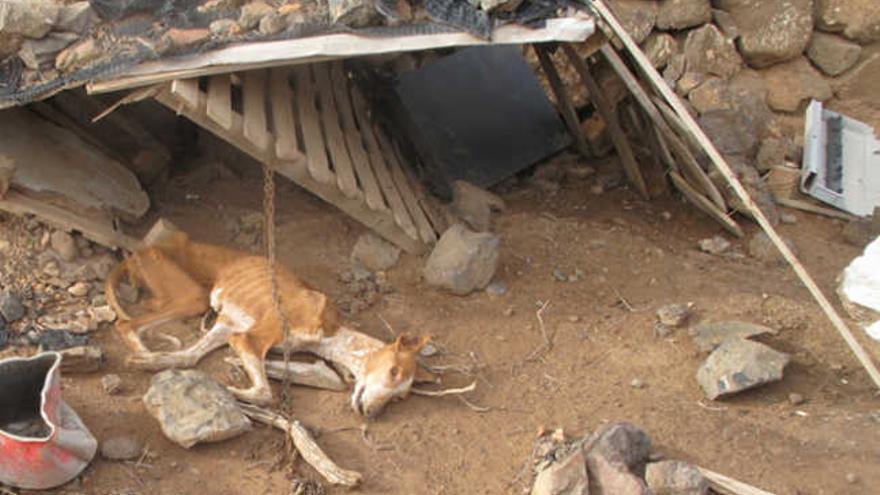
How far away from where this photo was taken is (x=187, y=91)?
523 cm

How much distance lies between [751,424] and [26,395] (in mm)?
3483

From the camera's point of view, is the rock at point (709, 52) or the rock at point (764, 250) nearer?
the rock at point (764, 250)

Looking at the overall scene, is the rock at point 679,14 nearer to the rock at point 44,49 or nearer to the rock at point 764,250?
the rock at point 764,250

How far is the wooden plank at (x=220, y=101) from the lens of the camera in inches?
210

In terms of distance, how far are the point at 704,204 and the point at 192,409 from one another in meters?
3.83

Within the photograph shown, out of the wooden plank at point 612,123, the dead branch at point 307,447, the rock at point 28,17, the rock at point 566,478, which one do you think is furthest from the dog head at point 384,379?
the wooden plank at point 612,123

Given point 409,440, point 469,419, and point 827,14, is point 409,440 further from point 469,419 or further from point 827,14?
point 827,14

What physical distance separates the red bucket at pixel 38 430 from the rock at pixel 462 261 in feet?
7.31

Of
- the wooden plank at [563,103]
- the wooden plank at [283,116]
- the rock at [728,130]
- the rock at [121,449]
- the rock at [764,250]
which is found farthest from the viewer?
the wooden plank at [563,103]

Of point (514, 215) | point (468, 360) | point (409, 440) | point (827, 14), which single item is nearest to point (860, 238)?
point (827, 14)

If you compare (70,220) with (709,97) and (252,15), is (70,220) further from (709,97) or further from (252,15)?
(709,97)

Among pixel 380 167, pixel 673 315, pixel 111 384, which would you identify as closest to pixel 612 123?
pixel 380 167

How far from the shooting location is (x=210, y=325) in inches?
229

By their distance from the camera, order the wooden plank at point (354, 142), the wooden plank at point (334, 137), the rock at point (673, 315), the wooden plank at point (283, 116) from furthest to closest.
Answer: the wooden plank at point (354, 142)
the wooden plank at point (334, 137)
the rock at point (673, 315)
the wooden plank at point (283, 116)
